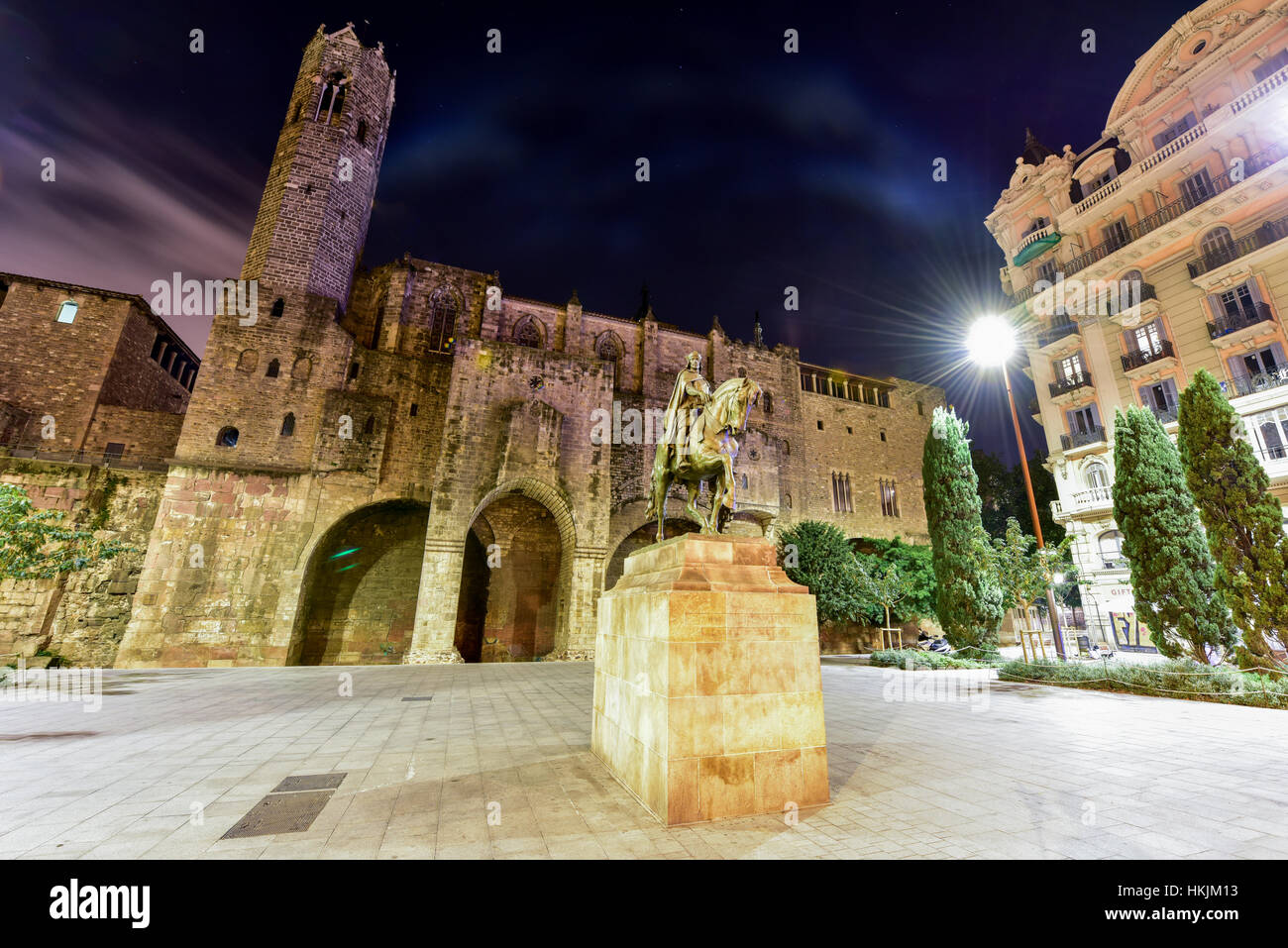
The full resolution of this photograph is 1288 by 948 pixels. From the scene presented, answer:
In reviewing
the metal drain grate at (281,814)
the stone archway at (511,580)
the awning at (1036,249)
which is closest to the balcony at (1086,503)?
the awning at (1036,249)

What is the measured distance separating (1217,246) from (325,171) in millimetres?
34047

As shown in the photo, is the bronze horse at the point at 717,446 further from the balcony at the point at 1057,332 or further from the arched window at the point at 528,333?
the balcony at the point at 1057,332

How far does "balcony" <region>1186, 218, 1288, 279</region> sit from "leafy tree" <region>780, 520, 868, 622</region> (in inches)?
611

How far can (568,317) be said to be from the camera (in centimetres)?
2683

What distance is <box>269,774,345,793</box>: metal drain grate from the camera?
13.3 feet

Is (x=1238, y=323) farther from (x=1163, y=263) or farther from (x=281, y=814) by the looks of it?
(x=281, y=814)

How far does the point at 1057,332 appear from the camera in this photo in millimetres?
21609

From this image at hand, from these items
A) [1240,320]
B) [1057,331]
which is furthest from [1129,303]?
[1240,320]

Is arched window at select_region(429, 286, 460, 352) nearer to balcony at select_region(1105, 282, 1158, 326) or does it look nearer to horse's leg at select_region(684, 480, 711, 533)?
horse's leg at select_region(684, 480, 711, 533)

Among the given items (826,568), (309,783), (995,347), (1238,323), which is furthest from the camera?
(826,568)

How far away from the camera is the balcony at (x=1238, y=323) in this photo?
630 inches

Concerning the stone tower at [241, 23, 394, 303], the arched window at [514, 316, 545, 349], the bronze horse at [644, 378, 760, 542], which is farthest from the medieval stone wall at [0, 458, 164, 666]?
the bronze horse at [644, 378, 760, 542]
